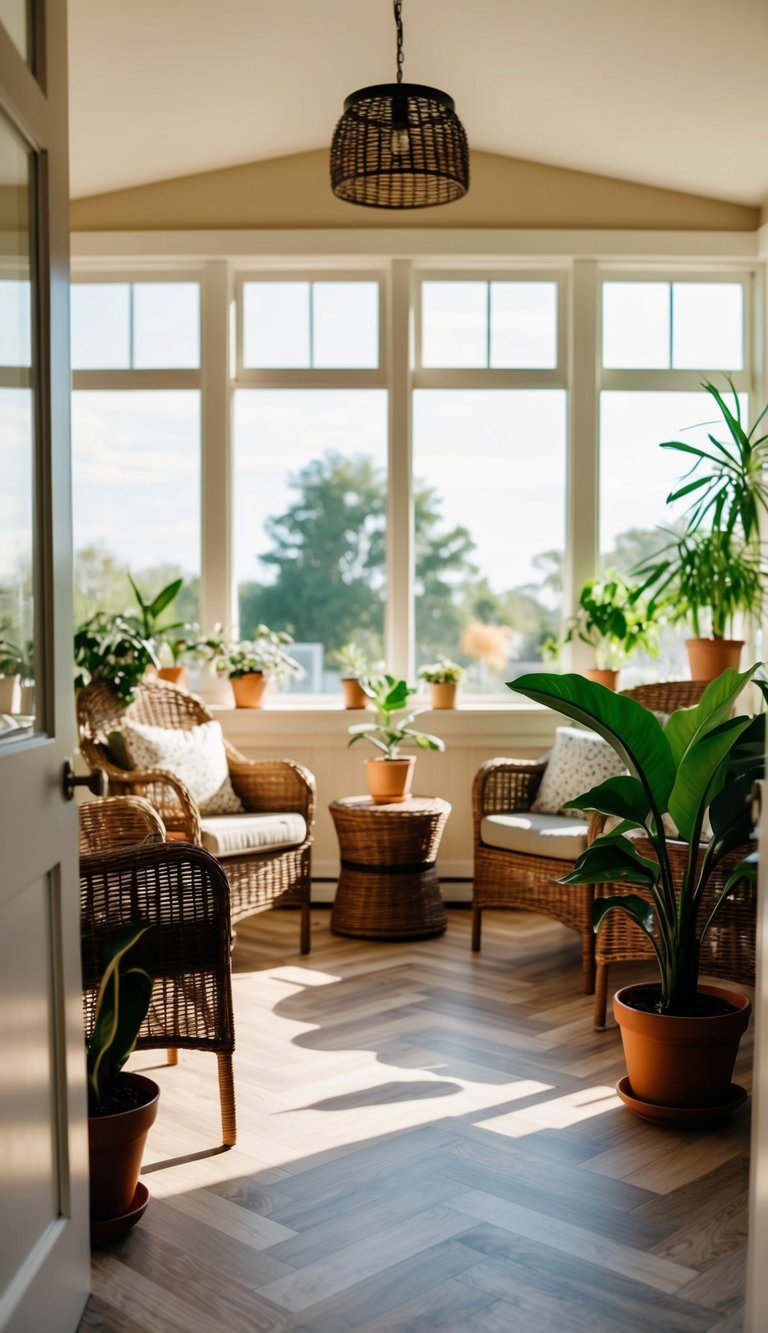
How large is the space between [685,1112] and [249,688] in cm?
282

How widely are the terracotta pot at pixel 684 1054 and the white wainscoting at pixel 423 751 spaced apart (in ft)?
7.68

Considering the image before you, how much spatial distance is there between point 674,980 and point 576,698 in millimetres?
720

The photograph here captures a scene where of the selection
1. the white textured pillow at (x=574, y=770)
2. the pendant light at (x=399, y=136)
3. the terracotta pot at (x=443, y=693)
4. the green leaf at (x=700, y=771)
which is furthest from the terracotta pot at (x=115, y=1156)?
the terracotta pot at (x=443, y=693)

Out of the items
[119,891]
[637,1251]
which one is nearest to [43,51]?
[119,891]

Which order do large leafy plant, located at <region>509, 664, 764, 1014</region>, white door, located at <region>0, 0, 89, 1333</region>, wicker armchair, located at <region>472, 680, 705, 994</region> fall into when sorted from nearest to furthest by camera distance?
white door, located at <region>0, 0, 89, 1333</region> → large leafy plant, located at <region>509, 664, 764, 1014</region> → wicker armchair, located at <region>472, 680, 705, 994</region>

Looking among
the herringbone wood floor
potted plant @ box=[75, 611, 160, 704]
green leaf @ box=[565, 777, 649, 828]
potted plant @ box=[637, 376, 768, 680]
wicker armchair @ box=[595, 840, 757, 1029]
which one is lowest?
the herringbone wood floor

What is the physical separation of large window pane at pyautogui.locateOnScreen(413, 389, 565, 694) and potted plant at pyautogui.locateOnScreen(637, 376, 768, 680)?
0.55 m

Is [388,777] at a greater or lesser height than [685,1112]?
greater

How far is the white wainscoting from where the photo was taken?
5254 millimetres

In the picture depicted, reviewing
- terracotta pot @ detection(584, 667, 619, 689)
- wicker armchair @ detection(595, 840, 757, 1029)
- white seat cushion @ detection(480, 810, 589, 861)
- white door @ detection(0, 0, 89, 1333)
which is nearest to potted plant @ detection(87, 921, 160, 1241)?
white door @ detection(0, 0, 89, 1333)

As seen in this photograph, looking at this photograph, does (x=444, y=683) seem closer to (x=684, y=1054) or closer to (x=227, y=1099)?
(x=684, y=1054)

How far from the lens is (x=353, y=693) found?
209 inches

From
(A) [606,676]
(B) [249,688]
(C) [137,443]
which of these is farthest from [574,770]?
(C) [137,443]

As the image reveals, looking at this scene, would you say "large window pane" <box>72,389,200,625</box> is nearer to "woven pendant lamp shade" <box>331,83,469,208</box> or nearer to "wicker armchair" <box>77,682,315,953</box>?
"wicker armchair" <box>77,682,315,953</box>
